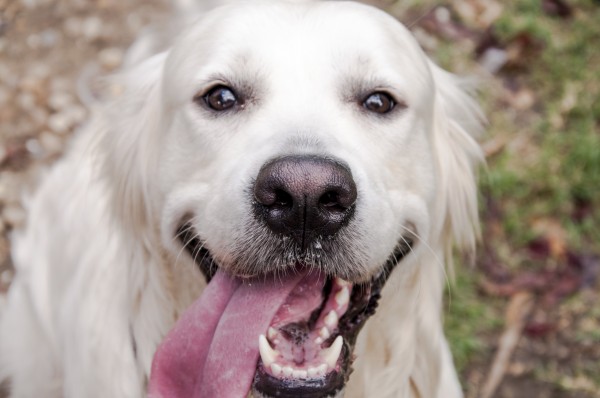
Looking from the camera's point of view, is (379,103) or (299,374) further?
(379,103)

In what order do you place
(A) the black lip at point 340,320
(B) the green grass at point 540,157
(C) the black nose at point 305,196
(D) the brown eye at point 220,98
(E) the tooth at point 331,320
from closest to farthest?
(C) the black nose at point 305,196 → (A) the black lip at point 340,320 → (E) the tooth at point 331,320 → (D) the brown eye at point 220,98 → (B) the green grass at point 540,157

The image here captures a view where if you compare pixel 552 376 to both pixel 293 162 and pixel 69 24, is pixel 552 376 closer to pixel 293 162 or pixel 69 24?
pixel 293 162

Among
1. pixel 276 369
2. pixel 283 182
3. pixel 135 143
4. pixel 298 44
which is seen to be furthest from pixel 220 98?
pixel 276 369

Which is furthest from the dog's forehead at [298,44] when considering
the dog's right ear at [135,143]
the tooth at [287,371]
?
the tooth at [287,371]

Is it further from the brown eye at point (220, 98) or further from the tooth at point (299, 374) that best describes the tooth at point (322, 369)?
the brown eye at point (220, 98)

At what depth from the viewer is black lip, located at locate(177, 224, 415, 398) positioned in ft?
7.09

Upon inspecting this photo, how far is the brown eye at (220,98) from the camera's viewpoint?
246 centimetres

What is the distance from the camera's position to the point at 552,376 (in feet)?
12.4

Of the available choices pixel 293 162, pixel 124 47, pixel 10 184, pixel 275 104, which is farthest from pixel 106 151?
pixel 124 47

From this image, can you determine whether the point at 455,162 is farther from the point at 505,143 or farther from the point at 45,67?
the point at 45,67

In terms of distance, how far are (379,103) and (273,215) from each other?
0.58 m

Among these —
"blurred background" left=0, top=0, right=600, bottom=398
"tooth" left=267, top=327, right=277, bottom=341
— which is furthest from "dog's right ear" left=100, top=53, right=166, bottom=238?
"blurred background" left=0, top=0, right=600, bottom=398

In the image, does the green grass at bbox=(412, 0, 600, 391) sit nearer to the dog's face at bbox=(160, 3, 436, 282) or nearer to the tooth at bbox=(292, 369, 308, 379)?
the dog's face at bbox=(160, 3, 436, 282)

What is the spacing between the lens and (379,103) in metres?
2.49
